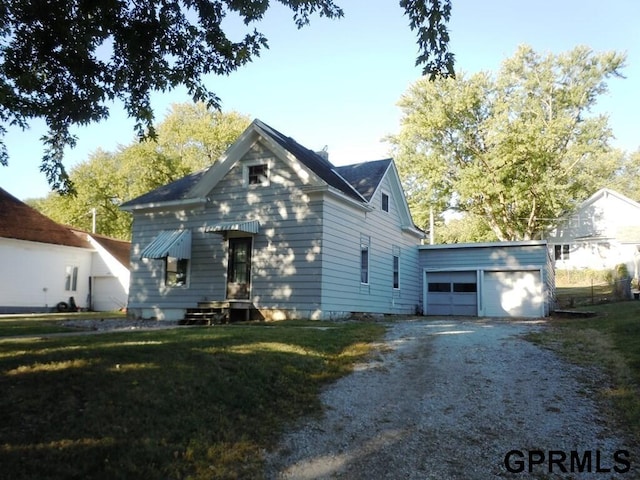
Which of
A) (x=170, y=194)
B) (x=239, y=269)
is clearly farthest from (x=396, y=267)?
(x=170, y=194)

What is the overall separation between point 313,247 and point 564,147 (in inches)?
1067

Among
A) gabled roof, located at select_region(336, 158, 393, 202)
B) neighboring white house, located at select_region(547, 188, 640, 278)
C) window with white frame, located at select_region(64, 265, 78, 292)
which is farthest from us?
neighboring white house, located at select_region(547, 188, 640, 278)

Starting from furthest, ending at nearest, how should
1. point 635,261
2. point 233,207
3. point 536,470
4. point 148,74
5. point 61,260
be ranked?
point 635,261
point 61,260
point 233,207
point 148,74
point 536,470

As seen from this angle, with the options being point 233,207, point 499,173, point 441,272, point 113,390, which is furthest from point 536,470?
point 499,173

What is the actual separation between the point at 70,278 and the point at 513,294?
2462 cm

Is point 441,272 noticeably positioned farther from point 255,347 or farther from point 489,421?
point 489,421

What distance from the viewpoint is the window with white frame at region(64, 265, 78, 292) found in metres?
30.2

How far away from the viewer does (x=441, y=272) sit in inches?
981

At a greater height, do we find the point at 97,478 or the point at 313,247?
the point at 313,247

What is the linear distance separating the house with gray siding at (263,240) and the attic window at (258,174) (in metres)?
0.04

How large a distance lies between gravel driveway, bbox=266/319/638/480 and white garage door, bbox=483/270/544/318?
1372 cm

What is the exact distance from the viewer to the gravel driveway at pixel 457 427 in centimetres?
521

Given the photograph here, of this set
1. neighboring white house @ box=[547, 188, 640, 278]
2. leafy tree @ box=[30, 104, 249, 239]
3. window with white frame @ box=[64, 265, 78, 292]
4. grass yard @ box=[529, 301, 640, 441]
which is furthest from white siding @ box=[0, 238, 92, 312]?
neighboring white house @ box=[547, 188, 640, 278]

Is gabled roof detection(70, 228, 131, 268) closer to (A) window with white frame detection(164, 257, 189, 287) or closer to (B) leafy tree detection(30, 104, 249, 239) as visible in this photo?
(B) leafy tree detection(30, 104, 249, 239)
